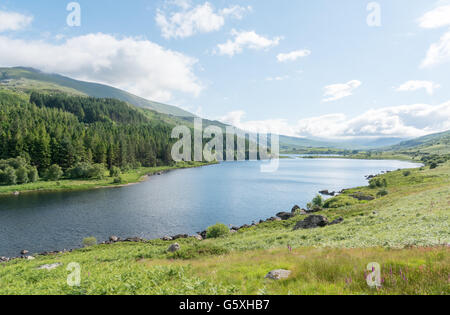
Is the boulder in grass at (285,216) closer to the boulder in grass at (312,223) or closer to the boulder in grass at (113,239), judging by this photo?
the boulder in grass at (312,223)

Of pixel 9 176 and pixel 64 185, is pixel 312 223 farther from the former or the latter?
pixel 9 176

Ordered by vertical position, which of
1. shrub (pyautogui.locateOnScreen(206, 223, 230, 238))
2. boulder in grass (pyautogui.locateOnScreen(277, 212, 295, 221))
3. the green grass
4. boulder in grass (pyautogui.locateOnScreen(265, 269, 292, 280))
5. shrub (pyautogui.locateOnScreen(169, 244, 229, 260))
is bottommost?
boulder in grass (pyautogui.locateOnScreen(277, 212, 295, 221))

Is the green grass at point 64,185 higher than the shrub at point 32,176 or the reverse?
the reverse

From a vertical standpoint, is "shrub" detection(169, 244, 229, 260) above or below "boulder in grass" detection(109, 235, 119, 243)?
above

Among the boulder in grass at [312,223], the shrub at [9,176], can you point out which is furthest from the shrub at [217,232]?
the shrub at [9,176]

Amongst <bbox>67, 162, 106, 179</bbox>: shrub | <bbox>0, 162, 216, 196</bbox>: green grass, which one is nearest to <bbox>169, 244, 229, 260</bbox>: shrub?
<bbox>0, 162, 216, 196</bbox>: green grass

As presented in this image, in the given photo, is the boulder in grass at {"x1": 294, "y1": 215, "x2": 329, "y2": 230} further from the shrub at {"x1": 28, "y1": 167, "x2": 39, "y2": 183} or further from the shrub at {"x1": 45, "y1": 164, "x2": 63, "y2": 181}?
the shrub at {"x1": 28, "y1": 167, "x2": 39, "y2": 183}

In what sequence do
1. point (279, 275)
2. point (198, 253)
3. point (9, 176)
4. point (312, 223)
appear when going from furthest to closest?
point (9, 176), point (312, 223), point (198, 253), point (279, 275)

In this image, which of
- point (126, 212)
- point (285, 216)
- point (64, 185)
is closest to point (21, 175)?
point (64, 185)

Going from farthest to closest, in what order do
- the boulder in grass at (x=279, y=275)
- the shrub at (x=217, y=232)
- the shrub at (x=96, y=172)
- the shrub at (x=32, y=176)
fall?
1. the shrub at (x=96, y=172)
2. the shrub at (x=32, y=176)
3. the shrub at (x=217, y=232)
4. the boulder in grass at (x=279, y=275)

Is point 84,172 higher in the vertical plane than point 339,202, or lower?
higher
